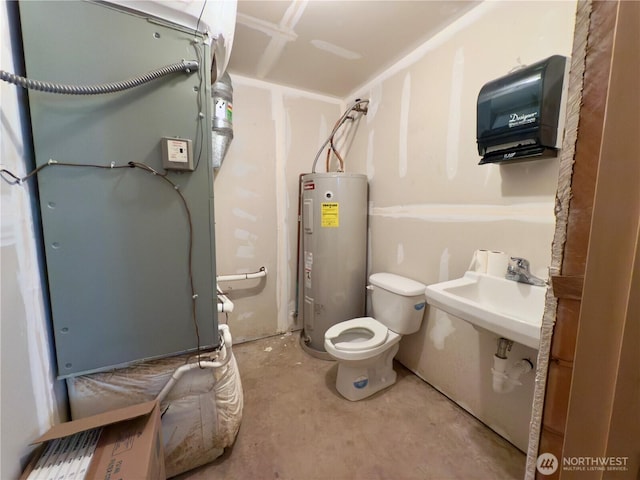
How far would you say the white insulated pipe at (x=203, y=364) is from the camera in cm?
109

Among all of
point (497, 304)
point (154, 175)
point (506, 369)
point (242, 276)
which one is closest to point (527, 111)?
point (497, 304)

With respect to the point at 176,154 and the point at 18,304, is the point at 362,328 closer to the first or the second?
the point at 176,154

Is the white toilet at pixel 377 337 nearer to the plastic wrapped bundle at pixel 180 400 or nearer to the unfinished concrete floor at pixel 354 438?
the unfinished concrete floor at pixel 354 438

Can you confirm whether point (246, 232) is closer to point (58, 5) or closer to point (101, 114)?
point (101, 114)

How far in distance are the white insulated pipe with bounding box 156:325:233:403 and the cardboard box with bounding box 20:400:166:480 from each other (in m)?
0.08

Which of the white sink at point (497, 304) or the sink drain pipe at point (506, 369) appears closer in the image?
the white sink at point (497, 304)

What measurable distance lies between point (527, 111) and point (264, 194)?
5.91ft

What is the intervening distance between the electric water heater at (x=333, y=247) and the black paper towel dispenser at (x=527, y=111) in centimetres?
102

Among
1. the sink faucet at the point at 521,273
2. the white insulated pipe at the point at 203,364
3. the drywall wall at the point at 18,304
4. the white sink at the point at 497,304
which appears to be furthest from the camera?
the sink faucet at the point at 521,273

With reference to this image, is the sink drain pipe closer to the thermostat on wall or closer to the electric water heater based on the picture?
the electric water heater

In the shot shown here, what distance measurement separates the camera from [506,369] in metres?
1.27

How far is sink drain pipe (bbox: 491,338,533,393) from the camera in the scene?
1.25m

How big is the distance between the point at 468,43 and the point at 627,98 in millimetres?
1520

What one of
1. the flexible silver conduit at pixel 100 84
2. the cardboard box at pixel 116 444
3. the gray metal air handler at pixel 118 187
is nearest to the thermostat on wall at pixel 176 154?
the gray metal air handler at pixel 118 187
